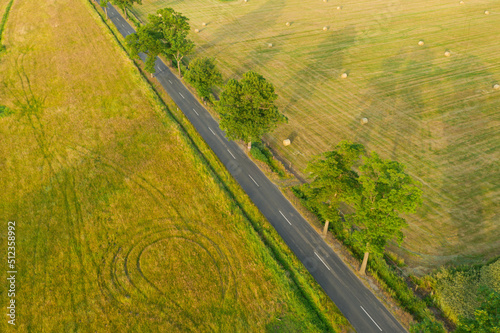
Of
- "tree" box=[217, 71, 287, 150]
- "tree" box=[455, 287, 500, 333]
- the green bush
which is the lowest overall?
the green bush

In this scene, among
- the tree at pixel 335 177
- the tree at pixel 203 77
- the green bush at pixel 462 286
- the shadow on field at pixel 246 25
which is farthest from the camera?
the shadow on field at pixel 246 25

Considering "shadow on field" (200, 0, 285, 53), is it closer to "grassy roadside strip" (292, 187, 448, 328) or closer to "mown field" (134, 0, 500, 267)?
"mown field" (134, 0, 500, 267)

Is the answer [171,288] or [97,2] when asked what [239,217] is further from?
[97,2]

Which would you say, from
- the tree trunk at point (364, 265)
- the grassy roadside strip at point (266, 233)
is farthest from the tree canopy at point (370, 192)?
the grassy roadside strip at point (266, 233)

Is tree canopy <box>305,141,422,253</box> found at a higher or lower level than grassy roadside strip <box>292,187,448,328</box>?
higher

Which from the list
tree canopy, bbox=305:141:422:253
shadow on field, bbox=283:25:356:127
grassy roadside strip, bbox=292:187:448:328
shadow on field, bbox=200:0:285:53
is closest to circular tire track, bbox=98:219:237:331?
tree canopy, bbox=305:141:422:253

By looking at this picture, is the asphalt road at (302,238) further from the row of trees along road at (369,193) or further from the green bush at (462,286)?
the green bush at (462,286)

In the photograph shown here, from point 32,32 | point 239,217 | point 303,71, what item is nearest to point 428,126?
point 303,71
